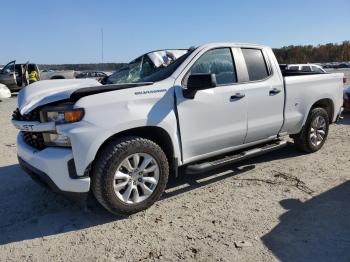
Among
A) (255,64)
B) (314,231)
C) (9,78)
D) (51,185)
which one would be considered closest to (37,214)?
(51,185)

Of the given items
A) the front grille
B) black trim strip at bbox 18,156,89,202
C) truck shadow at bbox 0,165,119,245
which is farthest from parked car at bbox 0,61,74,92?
black trim strip at bbox 18,156,89,202

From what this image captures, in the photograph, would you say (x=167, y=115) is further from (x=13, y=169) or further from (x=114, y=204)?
(x=13, y=169)

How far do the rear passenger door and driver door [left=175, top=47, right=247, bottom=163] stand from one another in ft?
0.56

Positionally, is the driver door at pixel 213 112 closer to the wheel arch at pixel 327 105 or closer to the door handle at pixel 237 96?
the door handle at pixel 237 96

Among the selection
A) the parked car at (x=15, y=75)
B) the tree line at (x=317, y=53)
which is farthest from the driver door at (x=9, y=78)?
the tree line at (x=317, y=53)

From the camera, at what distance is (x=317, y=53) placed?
3740 inches

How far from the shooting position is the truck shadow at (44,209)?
3.74 m

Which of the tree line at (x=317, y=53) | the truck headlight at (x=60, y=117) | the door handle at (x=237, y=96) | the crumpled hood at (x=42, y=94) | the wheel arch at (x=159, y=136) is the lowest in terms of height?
the wheel arch at (x=159, y=136)

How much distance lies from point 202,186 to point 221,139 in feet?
2.25

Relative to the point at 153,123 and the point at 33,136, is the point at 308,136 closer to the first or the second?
the point at 153,123

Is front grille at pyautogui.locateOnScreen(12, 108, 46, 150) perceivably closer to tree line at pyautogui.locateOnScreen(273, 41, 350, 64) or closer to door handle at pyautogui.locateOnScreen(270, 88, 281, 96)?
door handle at pyautogui.locateOnScreen(270, 88, 281, 96)

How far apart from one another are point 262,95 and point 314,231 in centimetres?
208

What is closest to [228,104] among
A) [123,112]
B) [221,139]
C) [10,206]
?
[221,139]

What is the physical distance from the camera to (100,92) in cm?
372
